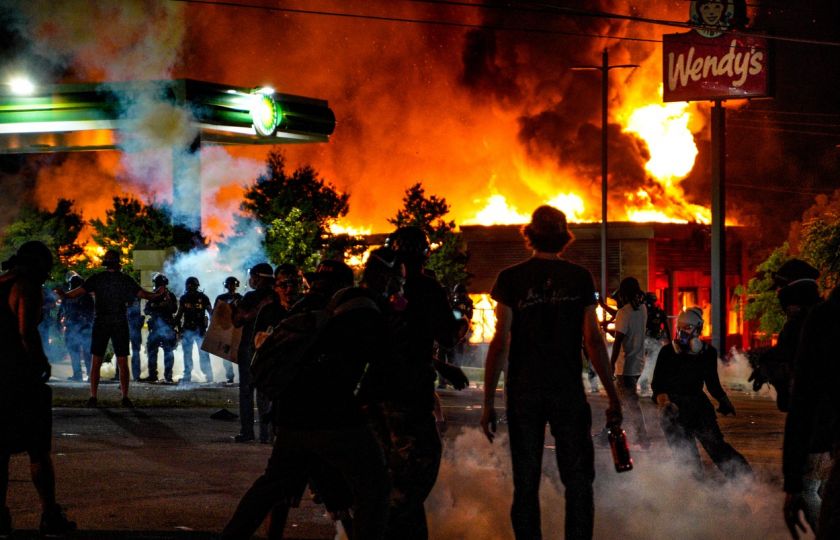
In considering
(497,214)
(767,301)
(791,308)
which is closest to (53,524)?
(791,308)

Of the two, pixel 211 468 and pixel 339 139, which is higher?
pixel 339 139

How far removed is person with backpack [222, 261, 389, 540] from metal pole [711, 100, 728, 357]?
1985 centimetres

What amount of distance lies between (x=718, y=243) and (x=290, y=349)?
67.6 feet

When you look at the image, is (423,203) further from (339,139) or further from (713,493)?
(713,493)

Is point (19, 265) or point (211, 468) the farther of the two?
point (211, 468)

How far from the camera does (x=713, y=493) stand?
780 cm

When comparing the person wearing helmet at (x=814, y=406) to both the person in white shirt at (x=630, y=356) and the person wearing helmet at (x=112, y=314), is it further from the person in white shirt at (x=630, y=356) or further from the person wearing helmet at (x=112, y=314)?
the person wearing helmet at (x=112, y=314)

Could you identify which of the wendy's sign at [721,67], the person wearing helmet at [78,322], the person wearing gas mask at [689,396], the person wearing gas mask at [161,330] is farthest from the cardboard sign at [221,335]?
the wendy's sign at [721,67]

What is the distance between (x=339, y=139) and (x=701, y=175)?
47.8 feet

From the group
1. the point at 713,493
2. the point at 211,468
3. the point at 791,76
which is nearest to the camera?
the point at 713,493

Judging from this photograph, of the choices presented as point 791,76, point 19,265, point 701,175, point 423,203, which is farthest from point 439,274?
point 19,265

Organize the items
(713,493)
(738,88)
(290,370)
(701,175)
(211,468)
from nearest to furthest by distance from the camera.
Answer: (290,370) < (713,493) < (211,468) < (738,88) < (701,175)

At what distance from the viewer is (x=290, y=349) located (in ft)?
17.7

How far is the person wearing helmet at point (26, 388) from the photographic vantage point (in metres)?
6.71
